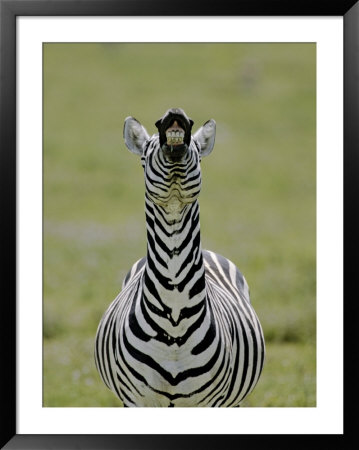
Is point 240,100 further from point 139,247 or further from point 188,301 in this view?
point 188,301

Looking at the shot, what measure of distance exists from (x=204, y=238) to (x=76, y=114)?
25.4 feet

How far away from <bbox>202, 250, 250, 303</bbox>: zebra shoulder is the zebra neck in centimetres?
115

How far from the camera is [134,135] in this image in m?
5.18

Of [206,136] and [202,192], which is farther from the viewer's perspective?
[202,192]

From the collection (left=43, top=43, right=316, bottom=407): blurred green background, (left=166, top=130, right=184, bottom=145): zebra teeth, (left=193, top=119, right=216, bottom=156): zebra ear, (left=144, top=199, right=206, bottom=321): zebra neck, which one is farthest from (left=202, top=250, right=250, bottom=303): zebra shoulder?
(left=166, top=130, right=184, bottom=145): zebra teeth

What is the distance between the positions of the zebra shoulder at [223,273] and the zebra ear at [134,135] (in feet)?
4.53

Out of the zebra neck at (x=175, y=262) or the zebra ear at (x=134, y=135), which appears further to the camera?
the zebra ear at (x=134, y=135)

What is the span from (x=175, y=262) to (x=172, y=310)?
29 centimetres

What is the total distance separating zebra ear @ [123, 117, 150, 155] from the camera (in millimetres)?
5134

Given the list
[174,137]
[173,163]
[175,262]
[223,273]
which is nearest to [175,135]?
[174,137]

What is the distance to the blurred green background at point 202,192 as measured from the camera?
966cm
